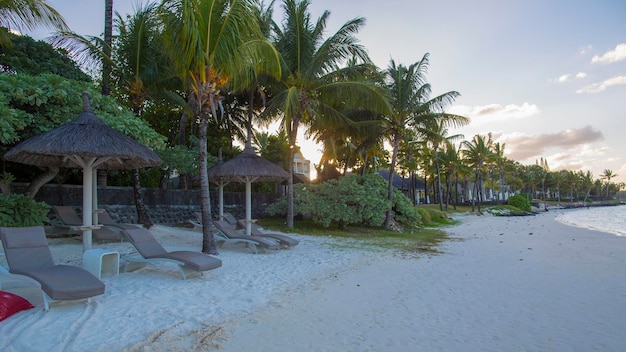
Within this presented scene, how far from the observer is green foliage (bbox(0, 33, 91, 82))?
9867 millimetres

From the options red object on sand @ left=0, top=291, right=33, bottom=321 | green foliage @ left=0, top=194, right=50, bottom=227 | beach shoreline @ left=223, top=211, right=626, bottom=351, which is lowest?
beach shoreline @ left=223, top=211, right=626, bottom=351

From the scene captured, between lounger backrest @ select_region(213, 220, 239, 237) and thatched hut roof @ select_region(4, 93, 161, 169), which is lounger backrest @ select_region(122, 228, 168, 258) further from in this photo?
lounger backrest @ select_region(213, 220, 239, 237)

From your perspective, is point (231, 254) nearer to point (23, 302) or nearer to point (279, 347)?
point (23, 302)

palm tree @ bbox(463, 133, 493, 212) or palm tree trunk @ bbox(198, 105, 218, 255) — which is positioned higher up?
palm tree @ bbox(463, 133, 493, 212)

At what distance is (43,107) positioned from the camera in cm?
804

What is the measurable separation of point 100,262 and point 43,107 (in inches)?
186

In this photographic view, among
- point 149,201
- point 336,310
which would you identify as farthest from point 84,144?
point 149,201

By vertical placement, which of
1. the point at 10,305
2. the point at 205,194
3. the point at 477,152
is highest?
the point at 477,152

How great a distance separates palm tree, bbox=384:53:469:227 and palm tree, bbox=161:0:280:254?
862 cm

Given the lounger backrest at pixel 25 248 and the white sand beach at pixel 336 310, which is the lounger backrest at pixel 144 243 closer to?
the white sand beach at pixel 336 310

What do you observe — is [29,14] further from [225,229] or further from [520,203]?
[520,203]

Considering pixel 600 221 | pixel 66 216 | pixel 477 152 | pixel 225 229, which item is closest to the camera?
pixel 225 229

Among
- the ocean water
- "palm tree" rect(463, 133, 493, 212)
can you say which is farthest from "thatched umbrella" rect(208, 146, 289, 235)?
"palm tree" rect(463, 133, 493, 212)

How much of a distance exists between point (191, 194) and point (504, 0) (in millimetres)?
12150
